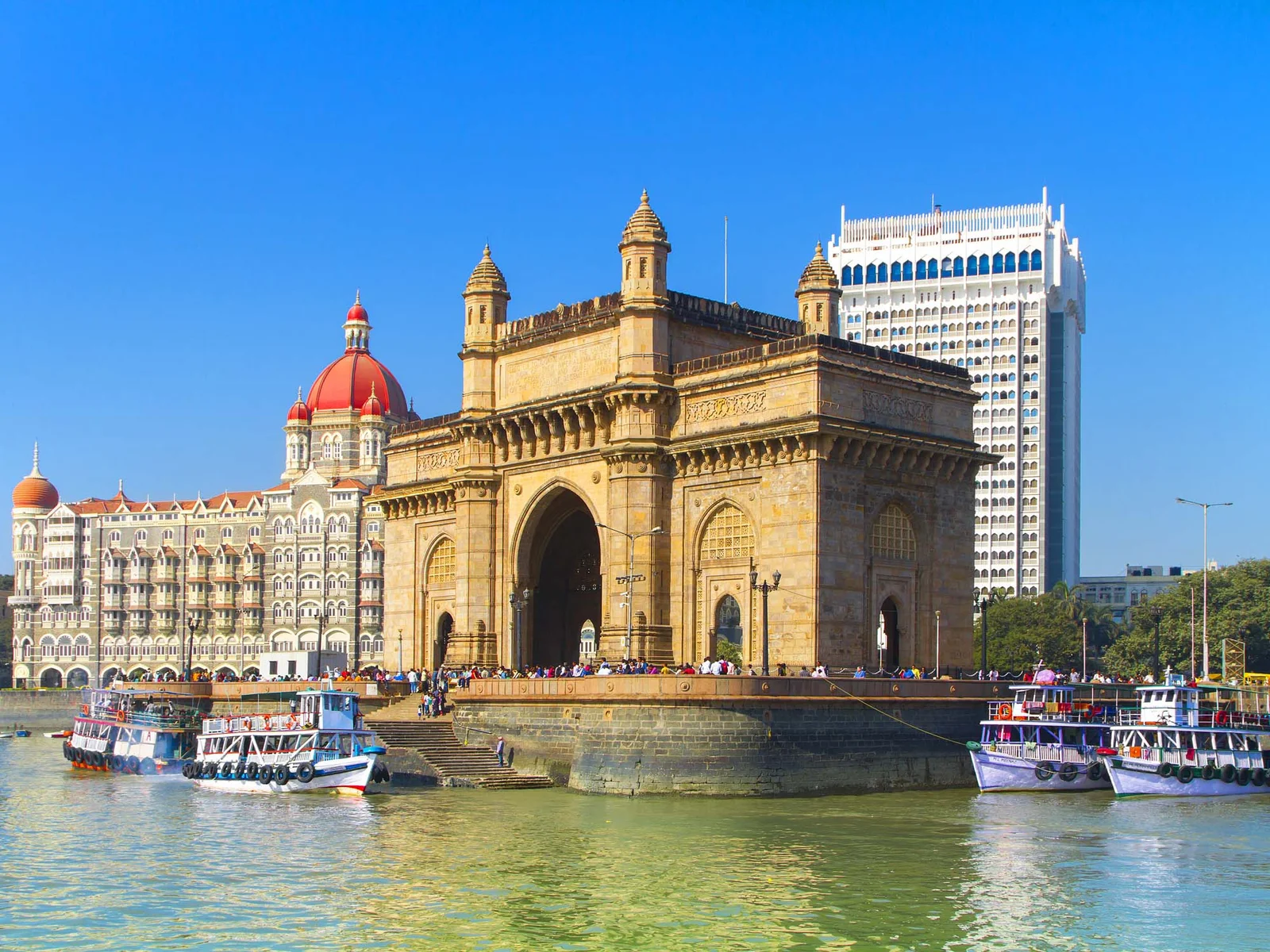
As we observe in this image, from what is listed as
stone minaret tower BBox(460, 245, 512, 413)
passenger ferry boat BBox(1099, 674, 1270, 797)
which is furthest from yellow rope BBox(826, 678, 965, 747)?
stone minaret tower BBox(460, 245, 512, 413)

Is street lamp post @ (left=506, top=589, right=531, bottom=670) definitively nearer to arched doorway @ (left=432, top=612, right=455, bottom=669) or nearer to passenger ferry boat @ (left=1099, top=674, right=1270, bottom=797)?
arched doorway @ (left=432, top=612, right=455, bottom=669)

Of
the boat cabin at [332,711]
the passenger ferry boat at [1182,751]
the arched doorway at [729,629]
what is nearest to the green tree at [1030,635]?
the arched doorway at [729,629]

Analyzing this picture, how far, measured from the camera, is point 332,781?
46219 millimetres

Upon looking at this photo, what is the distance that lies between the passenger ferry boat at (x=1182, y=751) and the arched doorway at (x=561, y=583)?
22648 millimetres

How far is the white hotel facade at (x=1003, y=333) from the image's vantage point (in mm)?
135000

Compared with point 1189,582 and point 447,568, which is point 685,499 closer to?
point 447,568

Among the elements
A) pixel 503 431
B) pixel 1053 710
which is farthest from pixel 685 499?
pixel 1053 710

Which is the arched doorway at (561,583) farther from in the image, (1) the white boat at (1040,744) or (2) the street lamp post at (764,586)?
(1) the white boat at (1040,744)

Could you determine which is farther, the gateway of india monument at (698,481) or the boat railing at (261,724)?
the gateway of india monument at (698,481)

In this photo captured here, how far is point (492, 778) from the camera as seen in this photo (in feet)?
159

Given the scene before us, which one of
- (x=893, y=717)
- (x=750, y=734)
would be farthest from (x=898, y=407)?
(x=750, y=734)

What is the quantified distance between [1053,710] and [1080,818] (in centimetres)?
755

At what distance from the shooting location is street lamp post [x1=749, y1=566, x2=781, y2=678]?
45500mm

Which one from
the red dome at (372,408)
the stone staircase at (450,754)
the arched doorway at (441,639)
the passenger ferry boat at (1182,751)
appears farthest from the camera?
the red dome at (372,408)
